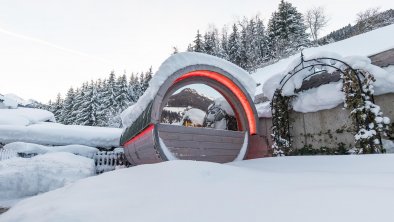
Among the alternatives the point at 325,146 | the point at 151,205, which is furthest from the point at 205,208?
the point at 325,146

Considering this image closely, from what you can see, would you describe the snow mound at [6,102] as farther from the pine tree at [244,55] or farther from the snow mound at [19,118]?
the pine tree at [244,55]

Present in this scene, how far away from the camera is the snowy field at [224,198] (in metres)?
1.95

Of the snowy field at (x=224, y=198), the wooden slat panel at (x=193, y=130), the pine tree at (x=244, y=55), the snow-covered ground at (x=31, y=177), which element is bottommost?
the snow-covered ground at (x=31, y=177)

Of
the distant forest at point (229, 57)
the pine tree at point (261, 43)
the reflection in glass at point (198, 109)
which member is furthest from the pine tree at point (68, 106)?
the reflection in glass at point (198, 109)

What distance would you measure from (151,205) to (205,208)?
546 millimetres

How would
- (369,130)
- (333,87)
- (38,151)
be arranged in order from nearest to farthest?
(369,130) → (333,87) → (38,151)

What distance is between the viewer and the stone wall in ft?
19.4

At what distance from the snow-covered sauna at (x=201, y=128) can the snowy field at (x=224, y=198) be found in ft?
9.69

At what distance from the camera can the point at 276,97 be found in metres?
8.06

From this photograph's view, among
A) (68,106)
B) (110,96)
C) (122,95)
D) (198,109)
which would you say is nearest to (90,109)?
(110,96)

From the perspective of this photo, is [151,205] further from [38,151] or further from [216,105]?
[38,151]

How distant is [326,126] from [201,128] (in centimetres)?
342

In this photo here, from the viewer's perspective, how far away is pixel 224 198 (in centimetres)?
246

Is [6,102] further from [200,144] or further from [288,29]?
[288,29]
